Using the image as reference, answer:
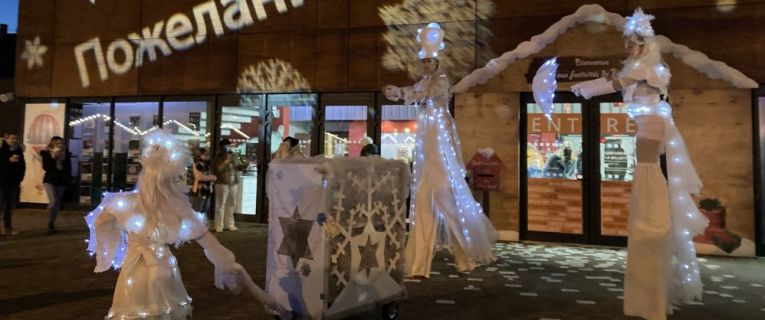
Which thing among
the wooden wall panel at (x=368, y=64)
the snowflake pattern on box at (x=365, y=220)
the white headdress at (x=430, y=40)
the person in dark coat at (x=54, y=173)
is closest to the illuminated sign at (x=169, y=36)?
the wooden wall panel at (x=368, y=64)

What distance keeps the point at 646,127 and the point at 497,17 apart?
521 centimetres

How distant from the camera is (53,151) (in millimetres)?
8344

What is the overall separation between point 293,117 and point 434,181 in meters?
5.29

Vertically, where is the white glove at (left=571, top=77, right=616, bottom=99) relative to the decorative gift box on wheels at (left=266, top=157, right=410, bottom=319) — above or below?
above

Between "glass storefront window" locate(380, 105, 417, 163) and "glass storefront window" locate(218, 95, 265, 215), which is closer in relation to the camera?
"glass storefront window" locate(380, 105, 417, 163)

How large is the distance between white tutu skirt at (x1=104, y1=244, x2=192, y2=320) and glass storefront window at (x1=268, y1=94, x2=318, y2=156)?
6.92 metres

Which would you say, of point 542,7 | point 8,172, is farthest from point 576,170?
point 8,172

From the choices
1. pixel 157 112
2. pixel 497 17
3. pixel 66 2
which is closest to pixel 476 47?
pixel 497 17

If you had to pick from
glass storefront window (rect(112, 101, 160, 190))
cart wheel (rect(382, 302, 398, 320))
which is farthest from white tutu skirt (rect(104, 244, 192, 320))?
glass storefront window (rect(112, 101, 160, 190))

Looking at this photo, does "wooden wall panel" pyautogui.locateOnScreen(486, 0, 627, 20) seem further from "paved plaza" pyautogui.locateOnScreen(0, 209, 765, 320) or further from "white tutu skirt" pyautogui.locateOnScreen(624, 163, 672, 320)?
"white tutu skirt" pyautogui.locateOnScreen(624, 163, 672, 320)

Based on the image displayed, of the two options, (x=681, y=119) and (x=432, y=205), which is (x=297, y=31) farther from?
(x=681, y=119)

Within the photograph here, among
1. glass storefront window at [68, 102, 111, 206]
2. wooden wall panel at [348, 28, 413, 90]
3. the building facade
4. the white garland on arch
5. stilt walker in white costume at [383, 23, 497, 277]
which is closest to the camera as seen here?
stilt walker in white costume at [383, 23, 497, 277]

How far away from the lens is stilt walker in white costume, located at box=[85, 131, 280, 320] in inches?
126

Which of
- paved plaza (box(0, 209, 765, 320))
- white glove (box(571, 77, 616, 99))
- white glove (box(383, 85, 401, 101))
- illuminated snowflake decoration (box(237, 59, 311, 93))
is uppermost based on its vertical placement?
illuminated snowflake decoration (box(237, 59, 311, 93))
